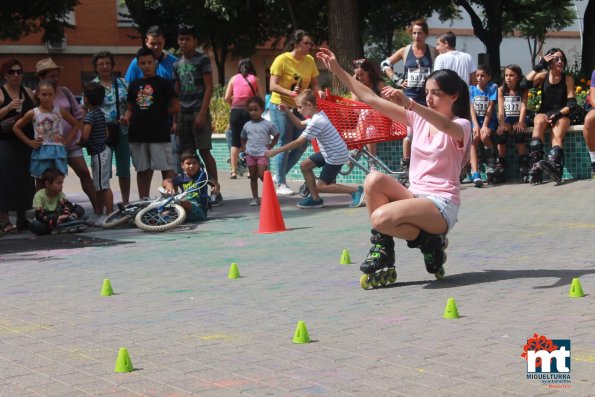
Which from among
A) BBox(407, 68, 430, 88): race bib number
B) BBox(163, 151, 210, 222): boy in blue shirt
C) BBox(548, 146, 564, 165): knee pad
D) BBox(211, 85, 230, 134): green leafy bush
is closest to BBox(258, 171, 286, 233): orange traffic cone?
BBox(163, 151, 210, 222): boy in blue shirt

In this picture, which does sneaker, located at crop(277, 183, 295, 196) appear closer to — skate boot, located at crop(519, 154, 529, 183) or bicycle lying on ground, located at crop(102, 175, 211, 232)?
bicycle lying on ground, located at crop(102, 175, 211, 232)

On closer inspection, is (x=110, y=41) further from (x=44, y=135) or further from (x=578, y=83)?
(x=44, y=135)

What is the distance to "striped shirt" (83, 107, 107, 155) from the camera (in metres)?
12.7

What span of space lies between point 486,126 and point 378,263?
8.00 metres

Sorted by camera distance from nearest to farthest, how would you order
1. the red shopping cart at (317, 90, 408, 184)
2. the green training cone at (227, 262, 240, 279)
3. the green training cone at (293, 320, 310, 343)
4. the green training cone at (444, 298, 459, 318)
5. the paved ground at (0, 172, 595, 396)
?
the paved ground at (0, 172, 595, 396), the green training cone at (293, 320, 310, 343), the green training cone at (444, 298, 459, 318), the green training cone at (227, 262, 240, 279), the red shopping cart at (317, 90, 408, 184)

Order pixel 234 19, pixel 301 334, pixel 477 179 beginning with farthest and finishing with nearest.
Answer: pixel 234 19 → pixel 477 179 → pixel 301 334

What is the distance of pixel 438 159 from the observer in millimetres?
7637

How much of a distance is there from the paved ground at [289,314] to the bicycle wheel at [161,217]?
552 millimetres

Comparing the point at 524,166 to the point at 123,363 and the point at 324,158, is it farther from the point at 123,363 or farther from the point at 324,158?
the point at 123,363

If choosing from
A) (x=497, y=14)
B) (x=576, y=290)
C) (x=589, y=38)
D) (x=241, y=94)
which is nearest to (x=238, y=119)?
(x=241, y=94)

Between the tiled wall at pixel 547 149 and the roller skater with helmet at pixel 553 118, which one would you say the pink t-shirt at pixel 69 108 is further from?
the roller skater with helmet at pixel 553 118

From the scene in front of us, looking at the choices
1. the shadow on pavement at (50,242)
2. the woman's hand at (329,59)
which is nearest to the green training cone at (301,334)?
the woman's hand at (329,59)

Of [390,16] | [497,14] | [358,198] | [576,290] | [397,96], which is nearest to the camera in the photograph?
[576,290]

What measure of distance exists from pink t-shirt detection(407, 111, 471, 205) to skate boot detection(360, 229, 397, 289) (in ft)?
1.51
